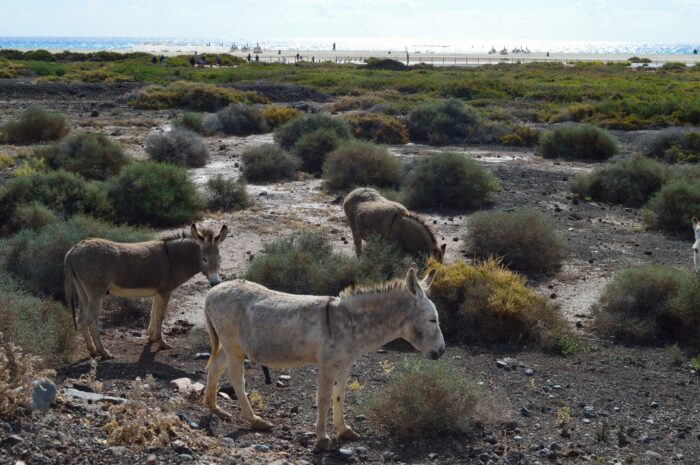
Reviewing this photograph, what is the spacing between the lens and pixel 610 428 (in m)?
8.48

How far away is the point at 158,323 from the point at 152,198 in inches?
295

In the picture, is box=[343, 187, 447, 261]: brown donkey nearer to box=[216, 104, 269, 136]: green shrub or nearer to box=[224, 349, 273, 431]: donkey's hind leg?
box=[224, 349, 273, 431]: donkey's hind leg

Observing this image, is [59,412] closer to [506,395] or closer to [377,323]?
[377,323]

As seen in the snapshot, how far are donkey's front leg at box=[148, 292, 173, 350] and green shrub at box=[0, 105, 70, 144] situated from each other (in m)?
20.0

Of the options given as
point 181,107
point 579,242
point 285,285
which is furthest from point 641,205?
point 181,107

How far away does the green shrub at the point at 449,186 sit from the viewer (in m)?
20.5

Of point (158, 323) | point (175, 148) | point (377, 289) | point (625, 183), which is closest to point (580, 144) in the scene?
point (625, 183)

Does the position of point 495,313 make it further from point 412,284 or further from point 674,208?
point 674,208

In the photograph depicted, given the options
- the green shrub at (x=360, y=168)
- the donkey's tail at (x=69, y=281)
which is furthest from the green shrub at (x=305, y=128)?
the donkey's tail at (x=69, y=281)

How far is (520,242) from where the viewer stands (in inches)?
603

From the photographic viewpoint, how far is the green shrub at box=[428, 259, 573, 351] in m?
11.4

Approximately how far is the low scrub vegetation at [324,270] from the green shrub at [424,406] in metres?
4.16

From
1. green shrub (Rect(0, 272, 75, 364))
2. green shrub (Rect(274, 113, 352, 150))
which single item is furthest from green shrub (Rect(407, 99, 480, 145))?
green shrub (Rect(0, 272, 75, 364))

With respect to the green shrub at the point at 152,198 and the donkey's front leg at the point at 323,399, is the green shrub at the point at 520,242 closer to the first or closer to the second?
the green shrub at the point at 152,198
